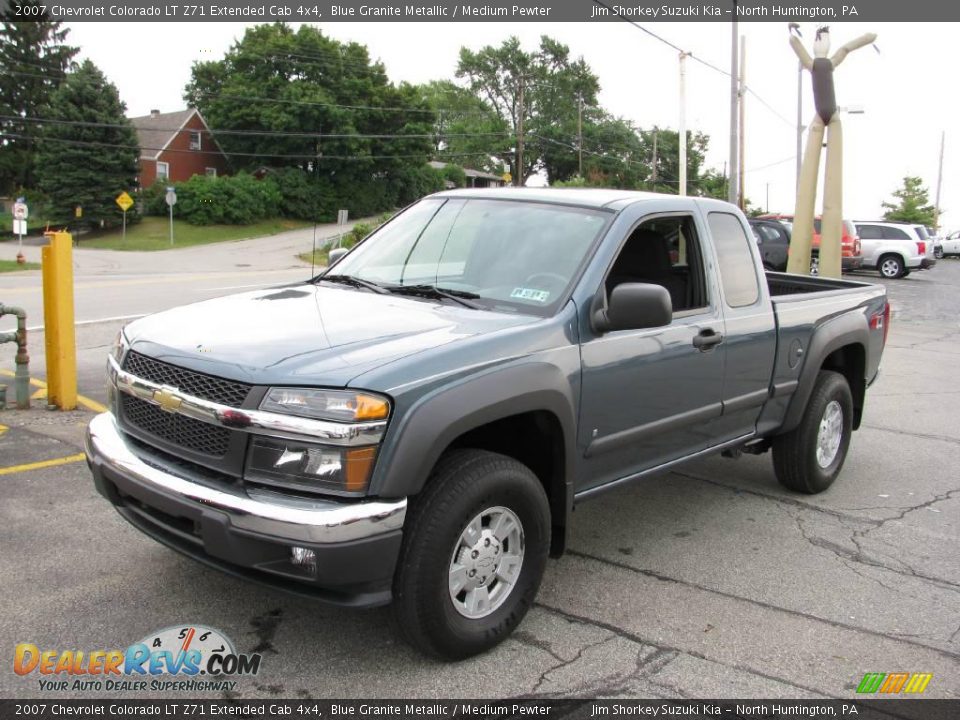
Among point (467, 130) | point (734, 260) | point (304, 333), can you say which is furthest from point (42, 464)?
point (467, 130)

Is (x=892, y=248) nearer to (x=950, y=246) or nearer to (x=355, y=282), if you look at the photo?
(x=950, y=246)

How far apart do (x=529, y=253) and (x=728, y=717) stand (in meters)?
2.18

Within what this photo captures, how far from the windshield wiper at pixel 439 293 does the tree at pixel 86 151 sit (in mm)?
51965

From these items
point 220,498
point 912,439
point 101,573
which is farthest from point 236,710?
point 912,439

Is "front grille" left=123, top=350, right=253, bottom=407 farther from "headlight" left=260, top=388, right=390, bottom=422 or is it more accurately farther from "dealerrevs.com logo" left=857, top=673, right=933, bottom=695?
"dealerrevs.com logo" left=857, top=673, right=933, bottom=695

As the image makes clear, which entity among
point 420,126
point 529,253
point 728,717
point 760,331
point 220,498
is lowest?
point 728,717

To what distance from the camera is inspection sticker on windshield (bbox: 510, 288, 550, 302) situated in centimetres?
391

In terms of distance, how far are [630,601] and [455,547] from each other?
4.03 feet

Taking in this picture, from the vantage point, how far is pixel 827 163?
53.7ft

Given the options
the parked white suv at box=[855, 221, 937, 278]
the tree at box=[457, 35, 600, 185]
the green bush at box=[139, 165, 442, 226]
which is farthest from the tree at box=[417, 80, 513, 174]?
the parked white suv at box=[855, 221, 937, 278]

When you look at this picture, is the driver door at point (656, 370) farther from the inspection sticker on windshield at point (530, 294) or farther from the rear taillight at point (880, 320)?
the rear taillight at point (880, 320)

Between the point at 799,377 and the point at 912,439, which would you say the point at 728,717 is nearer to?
the point at 799,377

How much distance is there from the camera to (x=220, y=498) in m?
3.05

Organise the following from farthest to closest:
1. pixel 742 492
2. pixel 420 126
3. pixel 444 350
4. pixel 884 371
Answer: pixel 420 126 → pixel 884 371 → pixel 742 492 → pixel 444 350
